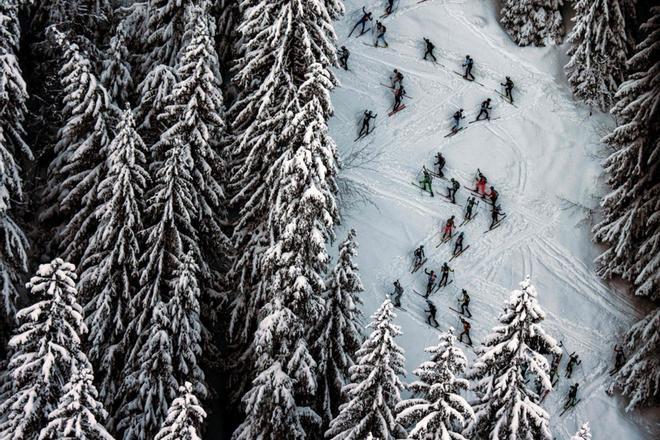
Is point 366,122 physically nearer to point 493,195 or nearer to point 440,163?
point 440,163

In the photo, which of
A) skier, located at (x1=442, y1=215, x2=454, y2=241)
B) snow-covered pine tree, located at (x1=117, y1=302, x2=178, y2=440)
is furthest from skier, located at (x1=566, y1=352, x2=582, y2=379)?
snow-covered pine tree, located at (x1=117, y1=302, x2=178, y2=440)

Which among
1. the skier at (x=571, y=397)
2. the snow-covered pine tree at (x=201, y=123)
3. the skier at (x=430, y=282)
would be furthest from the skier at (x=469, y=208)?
the snow-covered pine tree at (x=201, y=123)

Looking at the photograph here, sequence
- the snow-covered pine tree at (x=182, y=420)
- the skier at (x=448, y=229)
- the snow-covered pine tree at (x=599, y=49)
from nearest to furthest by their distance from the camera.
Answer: the snow-covered pine tree at (x=182, y=420)
the skier at (x=448, y=229)
the snow-covered pine tree at (x=599, y=49)

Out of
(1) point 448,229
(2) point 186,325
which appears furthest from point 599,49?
(2) point 186,325

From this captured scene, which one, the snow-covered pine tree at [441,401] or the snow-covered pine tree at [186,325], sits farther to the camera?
the snow-covered pine tree at [186,325]

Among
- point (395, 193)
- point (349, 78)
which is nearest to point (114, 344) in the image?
point (395, 193)

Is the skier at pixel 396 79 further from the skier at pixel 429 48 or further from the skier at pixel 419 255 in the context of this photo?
the skier at pixel 419 255

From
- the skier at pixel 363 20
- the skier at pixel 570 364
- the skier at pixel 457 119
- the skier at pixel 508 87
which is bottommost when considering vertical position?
the skier at pixel 570 364

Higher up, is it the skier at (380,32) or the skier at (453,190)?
the skier at (380,32)
